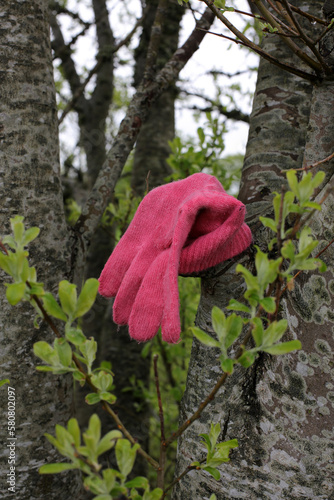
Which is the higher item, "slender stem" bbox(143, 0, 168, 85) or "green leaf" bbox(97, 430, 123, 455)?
"slender stem" bbox(143, 0, 168, 85)

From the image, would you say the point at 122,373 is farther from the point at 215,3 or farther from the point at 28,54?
the point at 215,3

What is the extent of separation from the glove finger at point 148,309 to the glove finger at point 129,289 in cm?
7

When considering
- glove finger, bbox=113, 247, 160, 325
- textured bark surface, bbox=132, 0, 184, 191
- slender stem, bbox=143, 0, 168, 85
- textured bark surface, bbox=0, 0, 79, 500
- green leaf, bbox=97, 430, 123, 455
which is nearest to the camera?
green leaf, bbox=97, 430, 123, 455

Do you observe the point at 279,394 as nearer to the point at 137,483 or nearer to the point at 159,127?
the point at 137,483

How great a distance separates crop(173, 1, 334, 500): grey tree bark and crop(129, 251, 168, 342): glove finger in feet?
0.71

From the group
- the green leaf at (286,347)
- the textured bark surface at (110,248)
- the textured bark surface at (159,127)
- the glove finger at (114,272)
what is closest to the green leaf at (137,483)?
the green leaf at (286,347)

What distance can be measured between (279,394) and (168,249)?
0.48 meters

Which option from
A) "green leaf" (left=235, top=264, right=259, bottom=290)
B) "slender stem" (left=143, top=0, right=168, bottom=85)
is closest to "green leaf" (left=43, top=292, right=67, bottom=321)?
"green leaf" (left=235, top=264, right=259, bottom=290)

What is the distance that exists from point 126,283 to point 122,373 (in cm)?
202

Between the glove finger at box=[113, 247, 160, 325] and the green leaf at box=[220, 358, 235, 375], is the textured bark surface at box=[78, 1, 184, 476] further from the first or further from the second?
the green leaf at box=[220, 358, 235, 375]

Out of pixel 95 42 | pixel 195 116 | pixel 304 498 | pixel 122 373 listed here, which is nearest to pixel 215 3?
pixel 304 498

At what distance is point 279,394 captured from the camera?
1055mm

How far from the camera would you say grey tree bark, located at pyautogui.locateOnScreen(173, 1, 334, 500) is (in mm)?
1010

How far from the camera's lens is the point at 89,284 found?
25.4 inches
